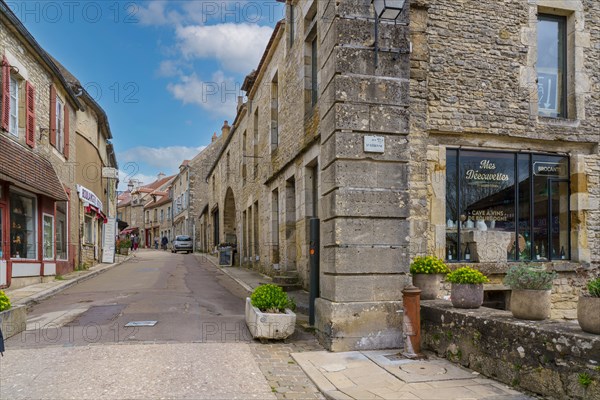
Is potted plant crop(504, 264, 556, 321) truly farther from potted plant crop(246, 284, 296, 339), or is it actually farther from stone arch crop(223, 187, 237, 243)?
stone arch crop(223, 187, 237, 243)

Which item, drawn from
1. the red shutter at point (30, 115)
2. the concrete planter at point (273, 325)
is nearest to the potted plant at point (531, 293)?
the concrete planter at point (273, 325)

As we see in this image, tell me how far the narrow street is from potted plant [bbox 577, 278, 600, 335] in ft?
8.31

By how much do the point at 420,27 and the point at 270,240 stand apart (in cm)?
790

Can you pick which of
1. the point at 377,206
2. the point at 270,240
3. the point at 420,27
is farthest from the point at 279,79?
the point at 377,206

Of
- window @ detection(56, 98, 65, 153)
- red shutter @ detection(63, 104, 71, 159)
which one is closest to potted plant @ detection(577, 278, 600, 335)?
window @ detection(56, 98, 65, 153)

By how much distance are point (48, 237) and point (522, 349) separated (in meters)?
14.1

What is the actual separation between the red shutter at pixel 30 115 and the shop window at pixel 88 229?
7.46m

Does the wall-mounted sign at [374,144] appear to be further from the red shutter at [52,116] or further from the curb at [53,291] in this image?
the red shutter at [52,116]

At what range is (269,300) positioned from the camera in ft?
22.2

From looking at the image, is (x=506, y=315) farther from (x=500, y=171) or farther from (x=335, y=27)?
(x=500, y=171)

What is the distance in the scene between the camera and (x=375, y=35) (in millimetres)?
6223

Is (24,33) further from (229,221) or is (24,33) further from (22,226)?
(229,221)

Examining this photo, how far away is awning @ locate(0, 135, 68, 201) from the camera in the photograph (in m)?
10.4

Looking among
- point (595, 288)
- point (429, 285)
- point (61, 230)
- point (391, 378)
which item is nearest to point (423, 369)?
point (391, 378)
